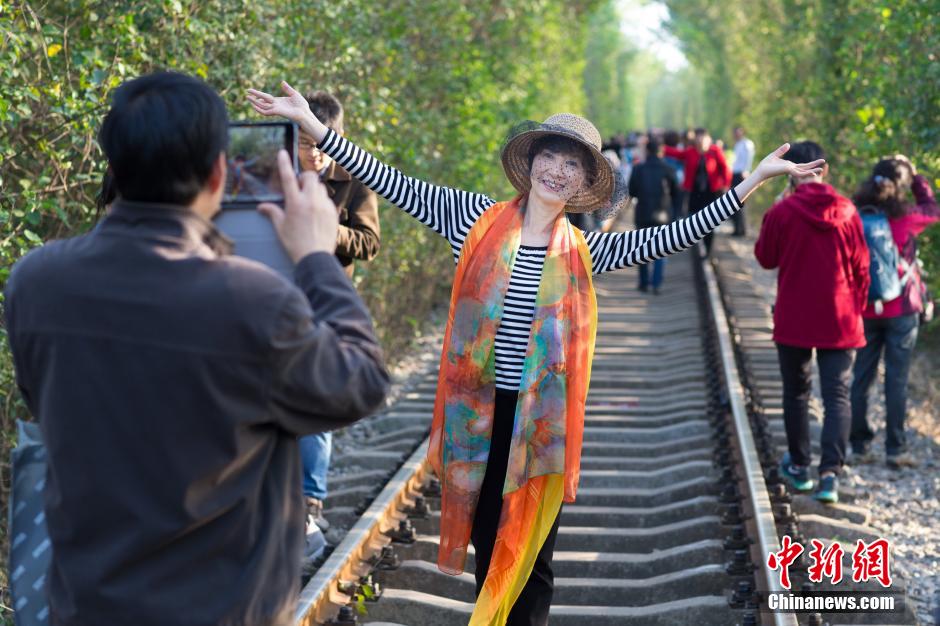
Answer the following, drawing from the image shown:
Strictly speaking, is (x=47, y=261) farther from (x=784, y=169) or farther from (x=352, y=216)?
(x=352, y=216)

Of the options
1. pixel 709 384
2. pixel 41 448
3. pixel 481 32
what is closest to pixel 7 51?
pixel 41 448

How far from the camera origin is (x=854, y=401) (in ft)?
27.1

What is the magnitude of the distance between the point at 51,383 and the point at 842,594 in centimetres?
414

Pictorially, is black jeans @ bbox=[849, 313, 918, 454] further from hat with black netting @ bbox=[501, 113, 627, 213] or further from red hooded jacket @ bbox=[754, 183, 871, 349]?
hat with black netting @ bbox=[501, 113, 627, 213]

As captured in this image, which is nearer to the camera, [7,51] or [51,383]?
[51,383]

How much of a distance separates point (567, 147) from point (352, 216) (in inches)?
56.7

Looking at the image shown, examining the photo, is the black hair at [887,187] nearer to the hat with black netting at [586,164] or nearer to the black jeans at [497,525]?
the hat with black netting at [586,164]

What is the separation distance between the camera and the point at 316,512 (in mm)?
6141

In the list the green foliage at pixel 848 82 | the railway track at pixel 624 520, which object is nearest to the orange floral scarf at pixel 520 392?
the railway track at pixel 624 520

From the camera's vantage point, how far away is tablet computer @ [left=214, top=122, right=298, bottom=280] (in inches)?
99.9

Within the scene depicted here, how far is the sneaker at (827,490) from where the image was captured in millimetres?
6930

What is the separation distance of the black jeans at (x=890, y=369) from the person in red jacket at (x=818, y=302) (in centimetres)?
96

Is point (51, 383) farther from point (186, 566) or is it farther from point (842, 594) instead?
point (842, 594)

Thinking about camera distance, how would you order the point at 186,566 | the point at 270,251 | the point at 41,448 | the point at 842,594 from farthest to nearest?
the point at 842,594
the point at 41,448
the point at 270,251
the point at 186,566
